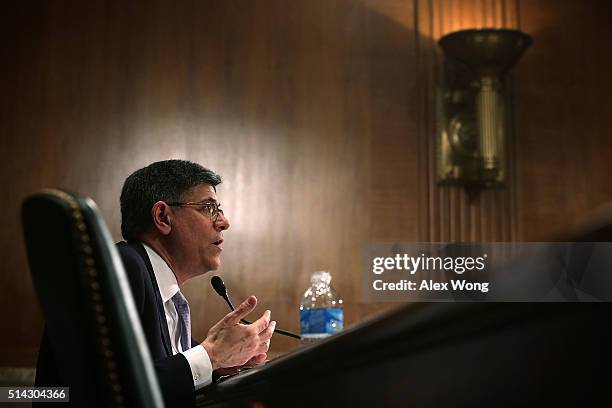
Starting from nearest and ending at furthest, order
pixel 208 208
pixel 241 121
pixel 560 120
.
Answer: pixel 208 208 < pixel 241 121 < pixel 560 120

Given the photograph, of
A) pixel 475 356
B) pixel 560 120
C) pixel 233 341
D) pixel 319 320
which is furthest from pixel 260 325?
pixel 560 120

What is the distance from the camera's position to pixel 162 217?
1817 millimetres

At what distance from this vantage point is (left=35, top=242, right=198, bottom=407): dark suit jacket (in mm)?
1108

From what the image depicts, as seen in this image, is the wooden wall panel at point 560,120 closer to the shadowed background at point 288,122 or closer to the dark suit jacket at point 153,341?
the shadowed background at point 288,122

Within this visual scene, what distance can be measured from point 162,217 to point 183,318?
23cm

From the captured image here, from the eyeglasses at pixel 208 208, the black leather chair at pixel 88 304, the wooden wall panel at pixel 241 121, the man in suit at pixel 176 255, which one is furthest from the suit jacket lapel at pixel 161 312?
the wooden wall panel at pixel 241 121

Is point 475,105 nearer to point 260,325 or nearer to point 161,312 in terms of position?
point 260,325

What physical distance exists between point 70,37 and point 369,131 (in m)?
1.31

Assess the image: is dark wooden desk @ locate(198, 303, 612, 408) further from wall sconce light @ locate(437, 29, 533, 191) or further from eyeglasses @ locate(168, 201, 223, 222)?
wall sconce light @ locate(437, 29, 533, 191)

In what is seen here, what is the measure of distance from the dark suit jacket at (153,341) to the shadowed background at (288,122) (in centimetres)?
161

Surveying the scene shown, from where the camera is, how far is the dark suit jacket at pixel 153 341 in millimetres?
1108

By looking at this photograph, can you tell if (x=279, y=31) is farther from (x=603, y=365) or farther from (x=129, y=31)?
(x=603, y=365)

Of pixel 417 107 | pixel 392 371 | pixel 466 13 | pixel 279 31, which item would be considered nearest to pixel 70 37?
pixel 279 31

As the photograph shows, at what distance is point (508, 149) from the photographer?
11.7ft
